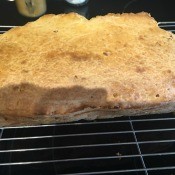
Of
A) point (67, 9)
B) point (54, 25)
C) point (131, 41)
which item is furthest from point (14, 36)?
point (67, 9)

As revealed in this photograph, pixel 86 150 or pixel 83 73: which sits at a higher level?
pixel 83 73

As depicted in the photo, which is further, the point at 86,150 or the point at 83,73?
the point at 86,150

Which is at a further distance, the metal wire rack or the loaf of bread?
the metal wire rack

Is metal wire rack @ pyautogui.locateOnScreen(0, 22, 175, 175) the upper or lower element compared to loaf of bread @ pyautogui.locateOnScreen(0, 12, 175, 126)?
lower

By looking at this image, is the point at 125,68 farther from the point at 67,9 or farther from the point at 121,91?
the point at 67,9

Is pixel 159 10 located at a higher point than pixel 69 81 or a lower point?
lower
